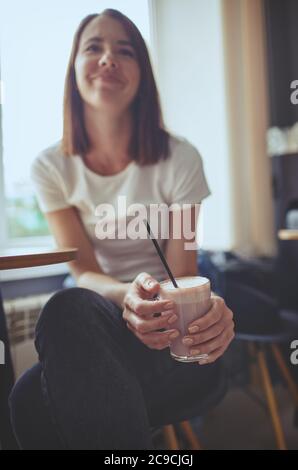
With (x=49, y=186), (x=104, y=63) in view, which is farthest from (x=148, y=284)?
(x=104, y=63)

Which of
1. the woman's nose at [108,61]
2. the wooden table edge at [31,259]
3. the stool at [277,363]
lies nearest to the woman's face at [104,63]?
the woman's nose at [108,61]

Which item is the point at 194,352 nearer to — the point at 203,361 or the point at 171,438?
the point at 203,361

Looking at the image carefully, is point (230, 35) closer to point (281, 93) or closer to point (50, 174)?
point (50, 174)

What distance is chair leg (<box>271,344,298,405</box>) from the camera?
96 cm

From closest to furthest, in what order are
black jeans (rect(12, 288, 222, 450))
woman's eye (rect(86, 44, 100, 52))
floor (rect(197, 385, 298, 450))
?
1. black jeans (rect(12, 288, 222, 450))
2. woman's eye (rect(86, 44, 100, 52))
3. floor (rect(197, 385, 298, 450))

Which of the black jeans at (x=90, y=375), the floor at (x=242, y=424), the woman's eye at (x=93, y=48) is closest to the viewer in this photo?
the black jeans at (x=90, y=375)

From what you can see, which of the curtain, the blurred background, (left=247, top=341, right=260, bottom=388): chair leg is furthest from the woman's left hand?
the curtain

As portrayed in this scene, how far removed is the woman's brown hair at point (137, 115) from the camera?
26.6 inches

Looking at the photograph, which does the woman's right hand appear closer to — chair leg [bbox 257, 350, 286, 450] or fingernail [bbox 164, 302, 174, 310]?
fingernail [bbox 164, 302, 174, 310]

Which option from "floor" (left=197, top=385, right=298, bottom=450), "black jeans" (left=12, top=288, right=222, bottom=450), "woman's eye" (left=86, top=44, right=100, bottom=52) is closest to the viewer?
"black jeans" (left=12, top=288, right=222, bottom=450)

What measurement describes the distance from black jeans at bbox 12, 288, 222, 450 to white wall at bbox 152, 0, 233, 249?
0.29 meters

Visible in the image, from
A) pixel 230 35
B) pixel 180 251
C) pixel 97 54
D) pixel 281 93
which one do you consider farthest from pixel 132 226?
pixel 281 93

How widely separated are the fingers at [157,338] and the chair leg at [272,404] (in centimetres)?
41

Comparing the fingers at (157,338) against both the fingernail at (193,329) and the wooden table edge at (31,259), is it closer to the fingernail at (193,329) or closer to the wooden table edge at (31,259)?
the fingernail at (193,329)
